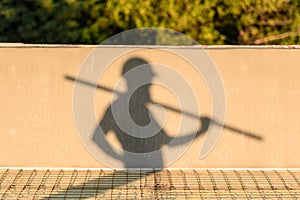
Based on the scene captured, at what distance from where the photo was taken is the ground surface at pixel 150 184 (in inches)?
178

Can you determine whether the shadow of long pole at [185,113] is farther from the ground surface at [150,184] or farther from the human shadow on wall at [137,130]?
the ground surface at [150,184]

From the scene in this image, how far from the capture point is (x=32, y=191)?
453 centimetres

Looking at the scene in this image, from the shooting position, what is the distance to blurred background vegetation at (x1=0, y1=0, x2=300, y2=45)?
880 centimetres

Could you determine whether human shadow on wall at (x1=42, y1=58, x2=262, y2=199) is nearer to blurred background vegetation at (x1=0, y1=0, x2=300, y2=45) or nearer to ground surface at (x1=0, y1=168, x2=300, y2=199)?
ground surface at (x1=0, y1=168, x2=300, y2=199)

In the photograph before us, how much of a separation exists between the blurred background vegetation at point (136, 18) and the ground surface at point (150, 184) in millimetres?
4377

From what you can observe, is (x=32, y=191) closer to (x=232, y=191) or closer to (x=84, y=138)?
(x=84, y=138)

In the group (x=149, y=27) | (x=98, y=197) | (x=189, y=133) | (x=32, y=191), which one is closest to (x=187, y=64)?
(x=189, y=133)

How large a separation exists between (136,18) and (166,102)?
442cm

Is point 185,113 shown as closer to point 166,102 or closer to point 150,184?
point 166,102

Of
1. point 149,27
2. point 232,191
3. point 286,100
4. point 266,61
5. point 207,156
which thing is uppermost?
point 149,27

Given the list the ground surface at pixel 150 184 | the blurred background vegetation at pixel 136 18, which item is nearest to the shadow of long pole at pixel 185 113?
the ground surface at pixel 150 184

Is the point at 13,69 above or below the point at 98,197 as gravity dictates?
above

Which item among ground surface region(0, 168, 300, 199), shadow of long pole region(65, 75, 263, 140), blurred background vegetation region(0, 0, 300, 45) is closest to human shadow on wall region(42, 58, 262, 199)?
shadow of long pole region(65, 75, 263, 140)

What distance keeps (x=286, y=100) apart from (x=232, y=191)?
122cm
